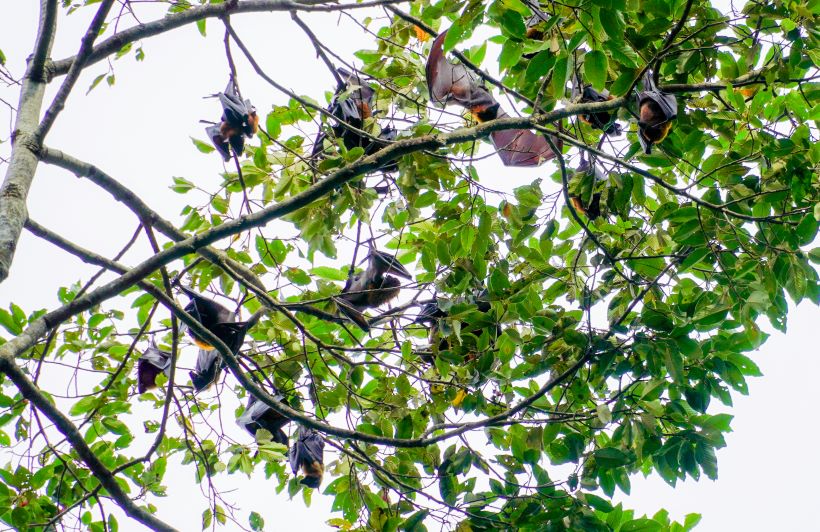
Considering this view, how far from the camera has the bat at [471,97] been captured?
309 cm

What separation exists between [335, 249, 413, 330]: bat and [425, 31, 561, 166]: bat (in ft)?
2.45

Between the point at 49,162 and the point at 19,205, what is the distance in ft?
1.08

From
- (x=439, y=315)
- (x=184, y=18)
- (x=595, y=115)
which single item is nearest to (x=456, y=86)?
(x=595, y=115)

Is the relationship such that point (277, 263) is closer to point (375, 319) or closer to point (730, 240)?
point (375, 319)

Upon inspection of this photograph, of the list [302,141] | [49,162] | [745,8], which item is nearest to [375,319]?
[302,141]

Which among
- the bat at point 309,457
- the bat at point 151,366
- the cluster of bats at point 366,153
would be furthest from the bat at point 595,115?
the bat at point 151,366

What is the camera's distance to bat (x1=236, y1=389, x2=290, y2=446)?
3.49 meters

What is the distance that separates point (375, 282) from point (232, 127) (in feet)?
3.12

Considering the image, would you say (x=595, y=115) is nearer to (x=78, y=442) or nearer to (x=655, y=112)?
(x=655, y=112)

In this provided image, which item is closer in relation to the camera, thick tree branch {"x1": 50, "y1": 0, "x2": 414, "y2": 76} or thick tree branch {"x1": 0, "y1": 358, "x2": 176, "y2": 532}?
thick tree branch {"x1": 0, "y1": 358, "x2": 176, "y2": 532}

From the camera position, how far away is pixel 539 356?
311 centimetres

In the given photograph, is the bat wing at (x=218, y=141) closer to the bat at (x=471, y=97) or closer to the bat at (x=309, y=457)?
the bat at (x=471, y=97)

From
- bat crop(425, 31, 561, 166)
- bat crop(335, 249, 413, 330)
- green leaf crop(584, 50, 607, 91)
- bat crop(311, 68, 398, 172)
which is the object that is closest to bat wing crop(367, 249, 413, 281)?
bat crop(335, 249, 413, 330)

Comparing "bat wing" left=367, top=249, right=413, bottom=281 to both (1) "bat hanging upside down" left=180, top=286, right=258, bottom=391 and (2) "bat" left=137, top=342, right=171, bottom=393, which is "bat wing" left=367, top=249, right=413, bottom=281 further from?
(2) "bat" left=137, top=342, right=171, bottom=393
